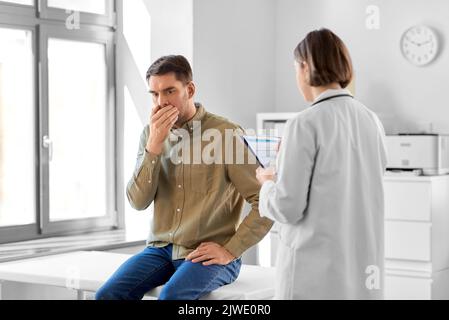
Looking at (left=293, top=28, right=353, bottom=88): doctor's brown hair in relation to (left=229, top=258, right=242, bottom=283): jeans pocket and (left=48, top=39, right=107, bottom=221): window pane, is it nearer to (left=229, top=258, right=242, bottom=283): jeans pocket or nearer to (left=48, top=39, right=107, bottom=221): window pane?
(left=229, top=258, right=242, bottom=283): jeans pocket

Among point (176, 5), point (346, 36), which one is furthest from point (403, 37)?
point (176, 5)

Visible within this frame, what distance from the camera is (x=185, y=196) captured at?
107 inches

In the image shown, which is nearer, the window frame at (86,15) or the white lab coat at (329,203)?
the white lab coat at (329,203)

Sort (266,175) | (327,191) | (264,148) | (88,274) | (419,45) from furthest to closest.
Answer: (419,45) < (88,274) < (264,148) < (266,175) < (327,191)

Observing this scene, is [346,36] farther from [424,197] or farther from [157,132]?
[157,132]

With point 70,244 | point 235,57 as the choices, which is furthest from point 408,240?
point 70,244

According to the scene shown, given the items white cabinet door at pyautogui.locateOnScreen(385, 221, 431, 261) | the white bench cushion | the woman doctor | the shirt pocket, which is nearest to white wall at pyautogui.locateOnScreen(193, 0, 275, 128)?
white cabinet door at pyautogui.locateOnScreen(385, 221, 431, 261)

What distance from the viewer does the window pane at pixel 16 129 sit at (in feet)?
13.4

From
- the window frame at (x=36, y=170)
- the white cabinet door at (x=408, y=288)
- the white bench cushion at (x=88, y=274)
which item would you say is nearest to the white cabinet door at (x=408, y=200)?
the white cabinet door at (x=408, y=288)

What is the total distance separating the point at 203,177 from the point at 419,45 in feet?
8.82

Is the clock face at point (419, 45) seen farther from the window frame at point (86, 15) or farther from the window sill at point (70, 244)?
the window sill at point (70, 244)

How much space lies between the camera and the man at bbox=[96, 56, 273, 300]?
2631 millimetres

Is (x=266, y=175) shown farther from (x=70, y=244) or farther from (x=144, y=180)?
(x=70, y=244)

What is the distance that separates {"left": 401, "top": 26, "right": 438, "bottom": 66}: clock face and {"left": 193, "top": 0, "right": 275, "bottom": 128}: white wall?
1004mm
